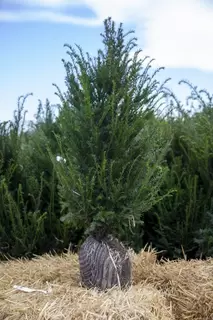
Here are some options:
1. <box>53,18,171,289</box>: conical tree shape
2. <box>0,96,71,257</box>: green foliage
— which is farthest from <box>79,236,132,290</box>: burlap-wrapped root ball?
<box>0,96,71,257</box>: green foliage

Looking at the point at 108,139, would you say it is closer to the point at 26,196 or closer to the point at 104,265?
the point at 104,265

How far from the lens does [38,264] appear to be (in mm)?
4008

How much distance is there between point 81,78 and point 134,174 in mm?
732

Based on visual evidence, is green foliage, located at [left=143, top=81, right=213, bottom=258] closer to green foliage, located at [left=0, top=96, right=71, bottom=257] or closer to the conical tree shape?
green foliage, located at [left=0, top=96, right=71, bottom=257]

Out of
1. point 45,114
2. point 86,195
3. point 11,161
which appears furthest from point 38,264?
point 45,114

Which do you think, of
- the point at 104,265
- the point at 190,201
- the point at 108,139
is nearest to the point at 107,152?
the point at 108,139

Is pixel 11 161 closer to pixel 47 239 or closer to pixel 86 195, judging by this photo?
pixel 47 239

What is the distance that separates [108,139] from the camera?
348cm

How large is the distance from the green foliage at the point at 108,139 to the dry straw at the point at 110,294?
1.44 ft

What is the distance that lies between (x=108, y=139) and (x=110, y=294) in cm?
101

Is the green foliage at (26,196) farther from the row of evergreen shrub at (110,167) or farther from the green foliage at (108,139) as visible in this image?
the green foliage at (108,139)

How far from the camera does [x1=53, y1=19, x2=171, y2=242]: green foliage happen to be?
134 inches

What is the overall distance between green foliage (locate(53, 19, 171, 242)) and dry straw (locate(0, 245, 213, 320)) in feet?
1.44

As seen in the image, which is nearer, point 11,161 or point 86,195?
point 86,195
